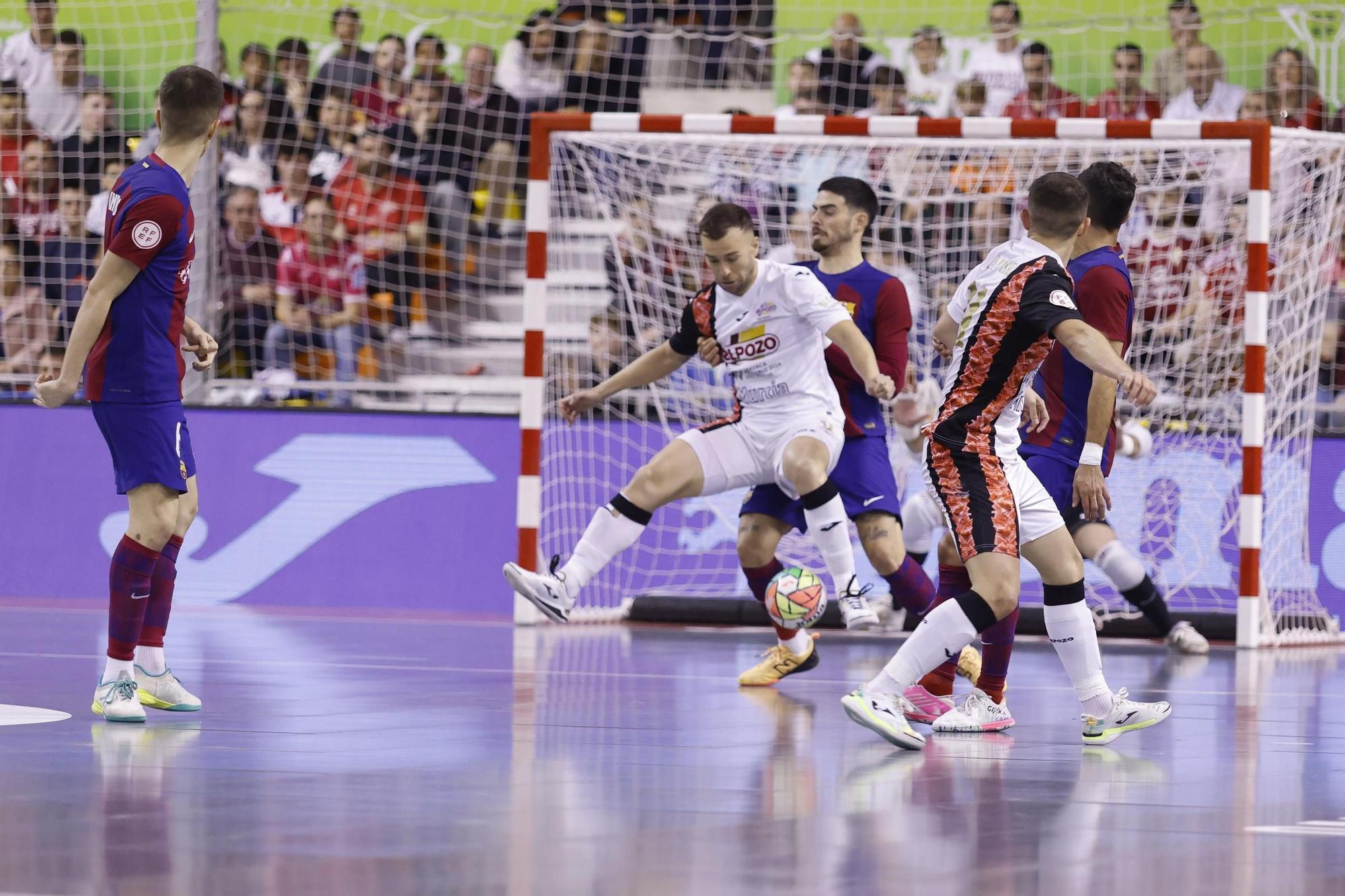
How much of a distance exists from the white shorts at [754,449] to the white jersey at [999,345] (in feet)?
6.31

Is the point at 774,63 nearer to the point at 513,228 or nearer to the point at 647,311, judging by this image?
the point at 513,228

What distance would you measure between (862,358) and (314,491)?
5597 mm

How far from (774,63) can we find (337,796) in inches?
446

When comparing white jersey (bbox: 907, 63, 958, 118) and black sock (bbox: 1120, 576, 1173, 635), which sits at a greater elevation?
white jersey (bbox: 907, 63, 958, 118)

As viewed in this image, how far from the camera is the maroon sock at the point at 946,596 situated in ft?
22.2

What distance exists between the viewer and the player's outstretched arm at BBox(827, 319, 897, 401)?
730 cm

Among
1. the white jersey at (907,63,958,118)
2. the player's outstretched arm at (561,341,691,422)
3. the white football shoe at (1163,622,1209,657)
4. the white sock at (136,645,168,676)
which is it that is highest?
the white jersey at (907,63,958,118)

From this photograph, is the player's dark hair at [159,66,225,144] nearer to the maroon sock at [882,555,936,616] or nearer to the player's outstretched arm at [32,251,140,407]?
the player's outstretched arm at [32,251,140,407]

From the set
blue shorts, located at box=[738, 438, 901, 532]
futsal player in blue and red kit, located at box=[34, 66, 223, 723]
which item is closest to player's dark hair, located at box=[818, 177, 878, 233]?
blue shorts, located at box=[738, 438, 901, 532]

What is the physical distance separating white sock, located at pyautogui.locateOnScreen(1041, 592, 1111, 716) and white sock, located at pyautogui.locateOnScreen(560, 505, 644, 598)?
7.97ft

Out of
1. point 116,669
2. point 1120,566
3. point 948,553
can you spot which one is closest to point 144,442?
point 116,669

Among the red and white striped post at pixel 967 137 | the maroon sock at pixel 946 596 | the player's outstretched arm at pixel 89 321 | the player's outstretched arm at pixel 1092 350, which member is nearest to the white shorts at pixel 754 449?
the maroon sock at pixel 946 596

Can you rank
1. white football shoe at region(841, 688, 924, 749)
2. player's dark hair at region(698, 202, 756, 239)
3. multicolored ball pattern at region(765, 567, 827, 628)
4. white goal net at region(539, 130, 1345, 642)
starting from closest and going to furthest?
white football shoe at region(841, 688, 924, 749) < multicolored ball pattern at region(765, 567, 827, 628) < player's dark hair at region(698, 202, 756, 239) < white goal net at region(539, 130, 1345, 642)

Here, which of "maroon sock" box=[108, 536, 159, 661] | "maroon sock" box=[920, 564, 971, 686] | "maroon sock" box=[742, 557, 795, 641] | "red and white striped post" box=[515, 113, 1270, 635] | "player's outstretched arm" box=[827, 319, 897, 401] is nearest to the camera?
"maroon sock" box=[108, 536, 159, 661]
